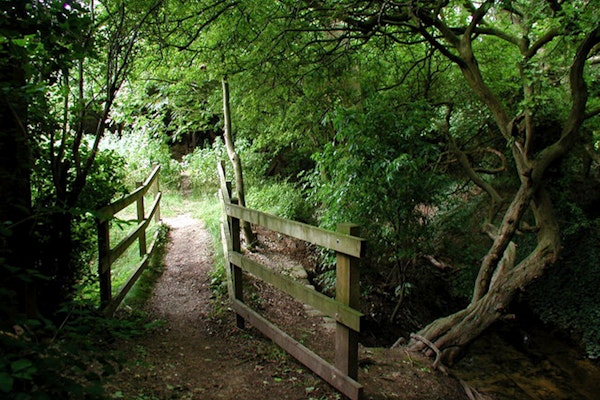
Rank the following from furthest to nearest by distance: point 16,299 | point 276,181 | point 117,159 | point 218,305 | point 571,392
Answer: point 276,181
point 571,392
point 218,305
point 117,159
point 16,299

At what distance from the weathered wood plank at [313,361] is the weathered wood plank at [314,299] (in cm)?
43

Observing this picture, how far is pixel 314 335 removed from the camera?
16.4 feet

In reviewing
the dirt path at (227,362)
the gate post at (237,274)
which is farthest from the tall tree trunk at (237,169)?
the gate post at (237,274)

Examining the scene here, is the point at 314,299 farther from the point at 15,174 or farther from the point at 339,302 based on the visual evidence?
the point at 15,174

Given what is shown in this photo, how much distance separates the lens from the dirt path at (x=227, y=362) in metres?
3.51

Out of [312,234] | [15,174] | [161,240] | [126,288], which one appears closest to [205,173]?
[161,240]

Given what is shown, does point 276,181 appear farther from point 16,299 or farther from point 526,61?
point 16,299

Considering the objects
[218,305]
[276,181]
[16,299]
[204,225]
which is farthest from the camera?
[276,181]

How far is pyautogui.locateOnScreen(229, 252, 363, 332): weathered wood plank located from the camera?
10.3 feet

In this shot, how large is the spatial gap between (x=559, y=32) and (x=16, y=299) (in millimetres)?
6822

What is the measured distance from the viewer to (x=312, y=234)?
3484 mm

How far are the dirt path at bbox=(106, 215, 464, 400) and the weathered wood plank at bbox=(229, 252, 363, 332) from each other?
0.71 metres

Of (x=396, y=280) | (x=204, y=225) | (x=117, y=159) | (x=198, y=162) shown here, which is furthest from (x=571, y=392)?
(x=198, y=162)

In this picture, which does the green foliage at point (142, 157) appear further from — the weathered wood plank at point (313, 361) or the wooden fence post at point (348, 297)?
the wooden fence post at point (348, 297)
